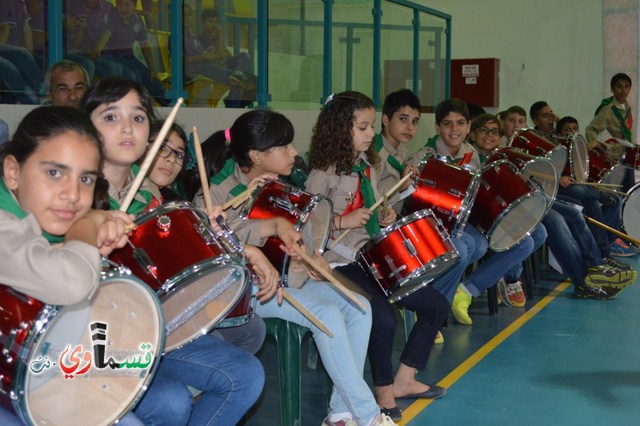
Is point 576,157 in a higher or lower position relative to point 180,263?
higher

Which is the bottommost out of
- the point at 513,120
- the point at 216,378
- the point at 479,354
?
the point at 479,354

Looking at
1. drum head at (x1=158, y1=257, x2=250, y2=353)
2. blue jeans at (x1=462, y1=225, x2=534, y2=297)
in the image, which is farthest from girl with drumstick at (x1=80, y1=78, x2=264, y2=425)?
blue jeans at (x1=462, y1=225, x2=534, y2=297)

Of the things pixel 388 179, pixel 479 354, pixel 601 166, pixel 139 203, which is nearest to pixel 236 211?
pixel 139 203

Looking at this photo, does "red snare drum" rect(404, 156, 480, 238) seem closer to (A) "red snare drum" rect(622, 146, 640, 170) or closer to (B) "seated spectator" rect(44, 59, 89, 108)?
(B) "seated spectator" rect(44, 59, 89, 108)

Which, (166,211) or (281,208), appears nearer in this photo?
(166,211)

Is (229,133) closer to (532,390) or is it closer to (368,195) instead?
(368,195)

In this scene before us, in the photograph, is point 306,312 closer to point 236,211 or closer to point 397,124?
point 236,211

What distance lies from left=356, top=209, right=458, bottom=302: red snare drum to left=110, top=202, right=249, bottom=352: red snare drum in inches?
41.3

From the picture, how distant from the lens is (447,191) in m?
4.00

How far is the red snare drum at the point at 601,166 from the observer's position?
20.7 ft

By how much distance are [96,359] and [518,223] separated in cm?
318

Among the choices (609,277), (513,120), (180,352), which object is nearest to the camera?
(180,352)

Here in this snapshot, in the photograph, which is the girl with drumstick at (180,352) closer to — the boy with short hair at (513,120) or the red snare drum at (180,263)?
the red snare drum at (180,263)

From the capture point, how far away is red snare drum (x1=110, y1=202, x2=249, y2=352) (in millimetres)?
2188
